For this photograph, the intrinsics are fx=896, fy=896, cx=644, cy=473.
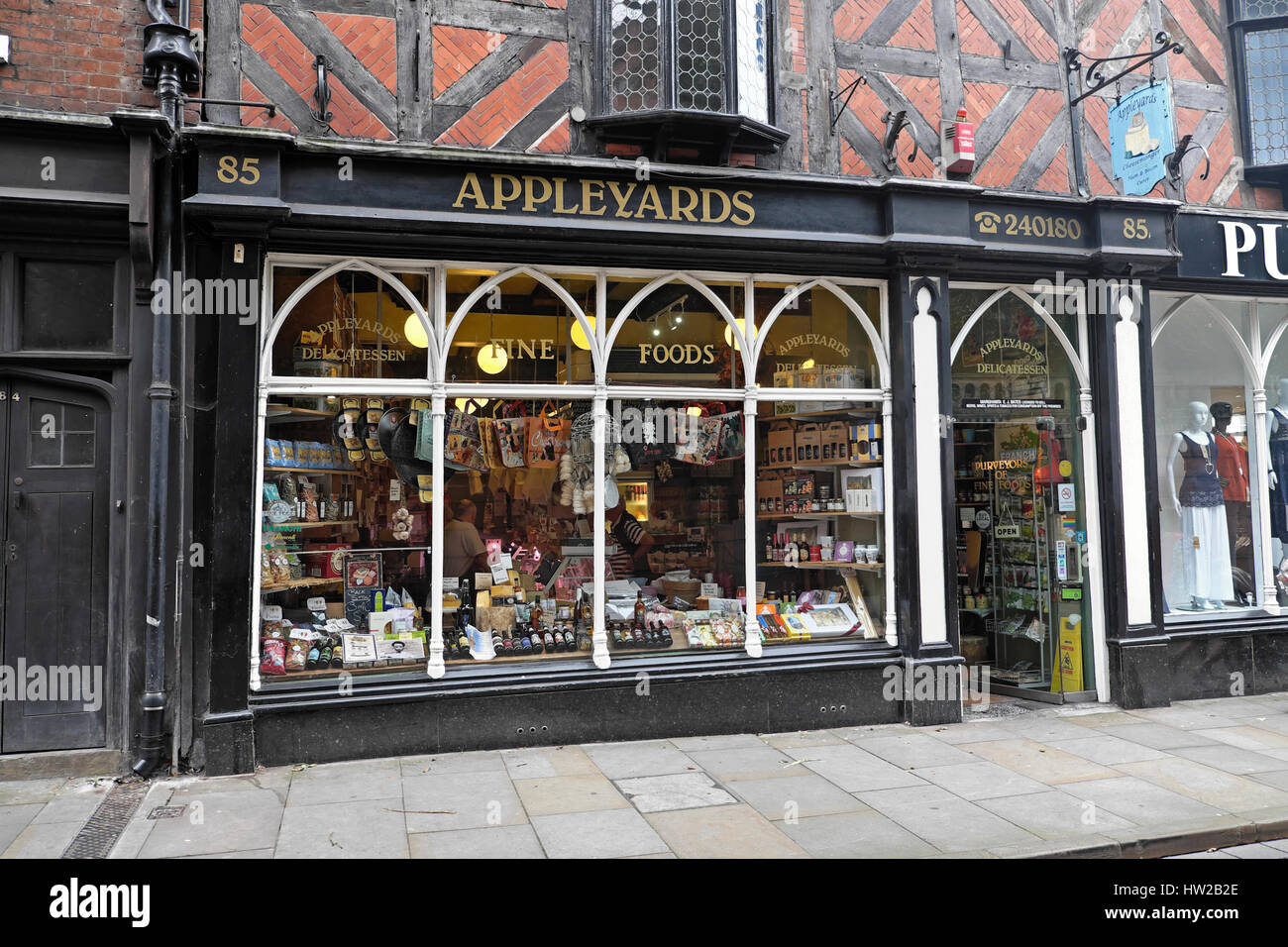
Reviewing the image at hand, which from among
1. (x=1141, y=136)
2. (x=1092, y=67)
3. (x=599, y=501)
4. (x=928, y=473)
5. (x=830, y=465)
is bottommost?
(x=599, y=501)

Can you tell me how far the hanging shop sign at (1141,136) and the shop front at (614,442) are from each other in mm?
497

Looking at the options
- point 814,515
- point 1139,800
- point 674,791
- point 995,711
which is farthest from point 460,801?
point 995,711

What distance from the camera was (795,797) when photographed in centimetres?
589

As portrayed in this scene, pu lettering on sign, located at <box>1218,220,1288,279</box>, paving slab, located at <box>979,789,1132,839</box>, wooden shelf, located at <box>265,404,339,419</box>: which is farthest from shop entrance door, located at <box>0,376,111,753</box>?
pu lettering on sign, located at <box>1218,220,1288,279</box>

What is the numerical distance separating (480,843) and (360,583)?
284cm

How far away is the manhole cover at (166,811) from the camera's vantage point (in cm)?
555

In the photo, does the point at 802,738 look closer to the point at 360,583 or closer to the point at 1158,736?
the point at 1158,736

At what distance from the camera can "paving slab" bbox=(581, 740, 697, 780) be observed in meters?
6.48

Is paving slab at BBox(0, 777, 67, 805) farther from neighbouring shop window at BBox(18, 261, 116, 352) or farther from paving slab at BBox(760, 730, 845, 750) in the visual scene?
paving slab at BBox(760, 730, 845, 750)

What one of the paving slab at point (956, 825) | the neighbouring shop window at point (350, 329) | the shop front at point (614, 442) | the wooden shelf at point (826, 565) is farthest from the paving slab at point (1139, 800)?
the neighbouring shop window at point (350, 329)

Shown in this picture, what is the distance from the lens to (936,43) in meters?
8.53

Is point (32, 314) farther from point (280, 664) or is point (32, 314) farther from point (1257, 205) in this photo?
point (1257, 205)

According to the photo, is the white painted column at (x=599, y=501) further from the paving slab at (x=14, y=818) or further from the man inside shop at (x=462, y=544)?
the paving slab at (x=14, y=818)

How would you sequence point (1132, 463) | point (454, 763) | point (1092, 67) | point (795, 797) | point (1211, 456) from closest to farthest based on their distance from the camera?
point (795, 797), point (454, 763), point (1132, 463), point (1092, 67), point (1211, 456)
